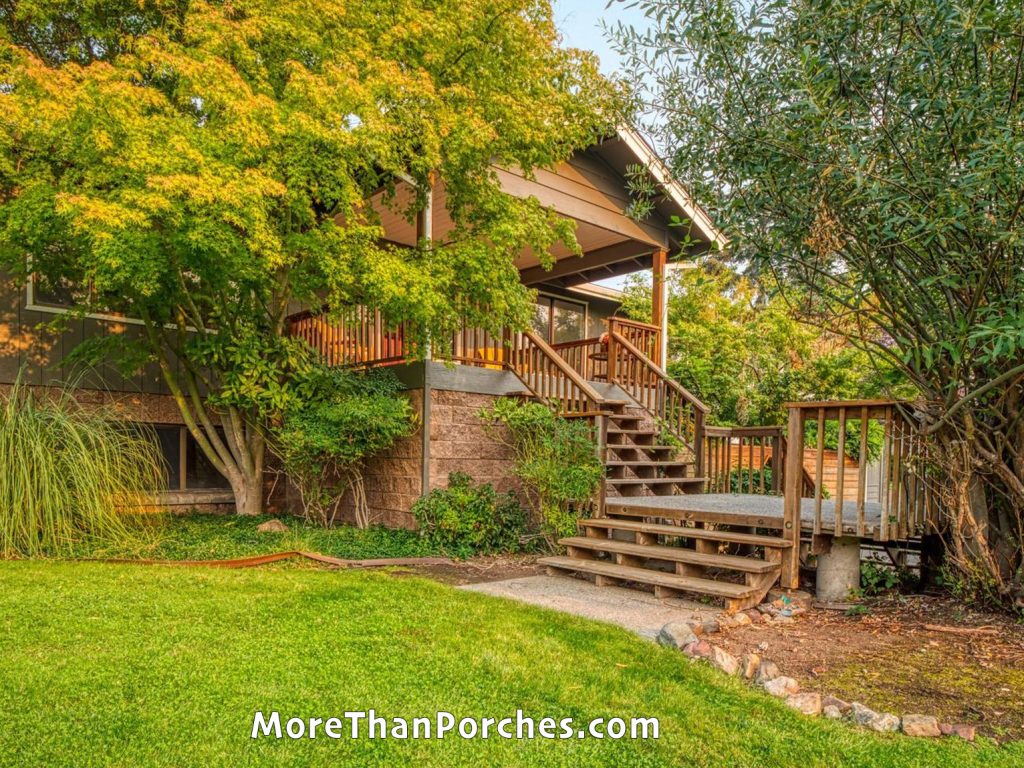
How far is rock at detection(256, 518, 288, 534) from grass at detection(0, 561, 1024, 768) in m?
2.79

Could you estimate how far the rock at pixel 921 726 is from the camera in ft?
8.95

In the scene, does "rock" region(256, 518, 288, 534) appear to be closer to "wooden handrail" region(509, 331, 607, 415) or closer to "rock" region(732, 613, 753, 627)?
"wooden handrail" region(509, 331, 607, 415)

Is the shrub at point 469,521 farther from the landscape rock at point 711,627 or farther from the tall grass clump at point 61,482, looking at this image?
the landscape rock at point 711,627

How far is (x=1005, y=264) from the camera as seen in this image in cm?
366

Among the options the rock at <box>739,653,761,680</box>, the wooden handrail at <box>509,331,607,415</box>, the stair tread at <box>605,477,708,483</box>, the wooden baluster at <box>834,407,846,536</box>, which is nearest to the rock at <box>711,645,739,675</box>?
the rock at <box>739,653,761,680</box>

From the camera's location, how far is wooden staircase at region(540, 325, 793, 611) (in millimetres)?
5070

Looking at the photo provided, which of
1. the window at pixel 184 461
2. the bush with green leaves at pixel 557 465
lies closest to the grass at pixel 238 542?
the bush with green leaves at pixel 557 465

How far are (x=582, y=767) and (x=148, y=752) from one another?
1487 millimetres

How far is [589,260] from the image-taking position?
11562 mm

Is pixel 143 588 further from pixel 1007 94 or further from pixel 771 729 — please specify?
pixel 1007 94

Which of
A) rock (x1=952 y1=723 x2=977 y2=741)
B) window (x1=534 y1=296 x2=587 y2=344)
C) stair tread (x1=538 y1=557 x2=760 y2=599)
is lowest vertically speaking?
rock (x1=952 y1=723 x2=977 y2=741)

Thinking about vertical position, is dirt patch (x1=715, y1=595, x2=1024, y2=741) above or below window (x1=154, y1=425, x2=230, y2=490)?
below

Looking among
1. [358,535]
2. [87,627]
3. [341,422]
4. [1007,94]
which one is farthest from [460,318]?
[1007,94]

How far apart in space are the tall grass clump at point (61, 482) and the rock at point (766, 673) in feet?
18.3
